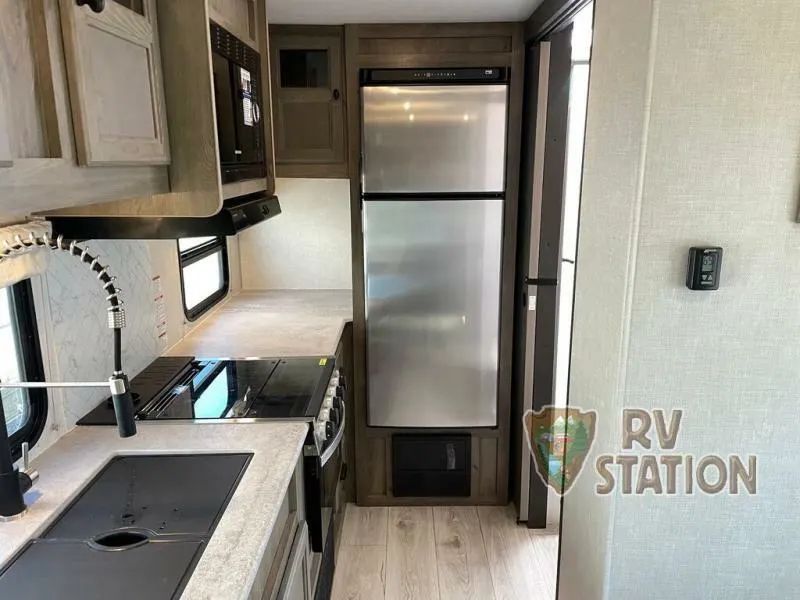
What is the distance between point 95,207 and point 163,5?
58 cm

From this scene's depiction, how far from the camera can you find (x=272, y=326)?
9.29 feet

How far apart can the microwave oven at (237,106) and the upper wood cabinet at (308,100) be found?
46 cm

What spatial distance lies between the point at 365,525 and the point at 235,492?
5.54 feet

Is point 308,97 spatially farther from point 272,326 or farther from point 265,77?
point 272,326

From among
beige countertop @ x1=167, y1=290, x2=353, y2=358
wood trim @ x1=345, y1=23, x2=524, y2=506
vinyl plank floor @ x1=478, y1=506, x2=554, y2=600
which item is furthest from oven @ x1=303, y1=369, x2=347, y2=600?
vinyl plank floor @ x1=478, y1=506, x2=554, y2=600

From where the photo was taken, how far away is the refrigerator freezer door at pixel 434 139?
2594 mm

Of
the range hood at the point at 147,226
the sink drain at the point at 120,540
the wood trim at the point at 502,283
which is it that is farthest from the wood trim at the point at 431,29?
the sink drain at the point at 120,540

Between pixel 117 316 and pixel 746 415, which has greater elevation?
pixel 117 316

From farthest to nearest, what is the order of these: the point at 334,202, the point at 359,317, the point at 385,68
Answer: the point at 334,202 → the point at 359,317 → the point at 385,68

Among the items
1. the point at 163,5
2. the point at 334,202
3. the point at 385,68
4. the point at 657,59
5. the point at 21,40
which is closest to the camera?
the point at 21,40

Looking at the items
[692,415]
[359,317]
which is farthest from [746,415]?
[359,317]

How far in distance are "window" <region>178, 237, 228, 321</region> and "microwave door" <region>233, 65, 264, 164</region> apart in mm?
723

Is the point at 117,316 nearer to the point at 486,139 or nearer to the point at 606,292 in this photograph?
the point at 606,292

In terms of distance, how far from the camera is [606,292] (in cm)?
158
